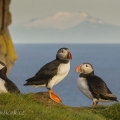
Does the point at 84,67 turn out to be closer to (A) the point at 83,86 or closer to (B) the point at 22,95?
(A) the point at 83,86

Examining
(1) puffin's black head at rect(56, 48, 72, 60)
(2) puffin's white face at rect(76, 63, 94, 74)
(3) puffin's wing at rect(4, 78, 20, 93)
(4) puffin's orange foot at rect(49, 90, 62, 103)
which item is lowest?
(4) puffin's orange foot at rect(49, 90, 62, 103)

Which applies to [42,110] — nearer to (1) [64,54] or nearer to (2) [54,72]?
(2) [54,72]

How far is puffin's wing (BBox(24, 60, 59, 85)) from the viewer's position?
10555 millimetres

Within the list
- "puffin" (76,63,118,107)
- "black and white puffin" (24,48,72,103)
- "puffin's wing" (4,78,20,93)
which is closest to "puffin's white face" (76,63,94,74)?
"puffin" (76,63,118,107)

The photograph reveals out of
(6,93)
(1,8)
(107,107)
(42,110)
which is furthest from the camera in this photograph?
(1,8)

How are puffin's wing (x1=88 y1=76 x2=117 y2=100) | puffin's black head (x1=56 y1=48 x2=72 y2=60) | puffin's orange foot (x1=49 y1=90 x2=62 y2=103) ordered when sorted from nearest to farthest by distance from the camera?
puffin's black head (x1=56 y1=48 x2=72 y2=60) < puffin's orange foot (x1=49 y1=90 x2=62 y2=103) < puffin's wing (x1=88 y1=76 x2=117 y2=100)

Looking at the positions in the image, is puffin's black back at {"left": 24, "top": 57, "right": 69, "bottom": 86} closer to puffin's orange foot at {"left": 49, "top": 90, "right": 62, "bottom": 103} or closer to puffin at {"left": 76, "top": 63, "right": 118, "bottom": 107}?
puffin's orange foot at {"left": 49, "top": 90, "right": 62, "bottom": 103}

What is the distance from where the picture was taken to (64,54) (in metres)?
10.7

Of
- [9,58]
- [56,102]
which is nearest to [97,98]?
[56,102]

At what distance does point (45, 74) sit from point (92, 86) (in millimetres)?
1254

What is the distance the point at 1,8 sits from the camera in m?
18.8

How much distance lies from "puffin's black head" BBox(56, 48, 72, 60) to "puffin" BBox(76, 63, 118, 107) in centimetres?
77

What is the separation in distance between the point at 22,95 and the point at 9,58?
840 cm

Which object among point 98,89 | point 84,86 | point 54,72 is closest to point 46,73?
point 54,72
